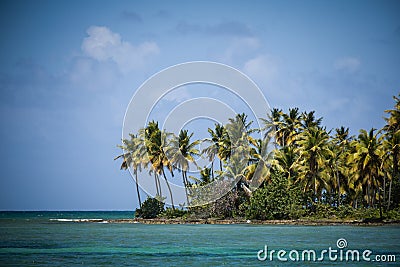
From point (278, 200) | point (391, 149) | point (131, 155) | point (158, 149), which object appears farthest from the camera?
point (131, 155)

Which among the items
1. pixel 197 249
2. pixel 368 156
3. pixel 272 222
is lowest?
pixel 197 249

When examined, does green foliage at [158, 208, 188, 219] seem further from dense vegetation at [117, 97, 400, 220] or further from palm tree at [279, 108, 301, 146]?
palm tree at [279, 108, 301, 146]

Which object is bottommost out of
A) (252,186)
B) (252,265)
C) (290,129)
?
(252,265)

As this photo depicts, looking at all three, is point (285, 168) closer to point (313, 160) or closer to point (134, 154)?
point (313, 160)

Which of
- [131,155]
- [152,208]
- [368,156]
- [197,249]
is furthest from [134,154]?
[197,249]

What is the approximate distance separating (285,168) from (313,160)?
4.88 meters

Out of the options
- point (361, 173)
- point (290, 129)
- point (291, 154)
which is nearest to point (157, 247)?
point (361, 173)

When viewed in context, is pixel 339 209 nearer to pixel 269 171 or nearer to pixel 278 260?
pixel 269 171

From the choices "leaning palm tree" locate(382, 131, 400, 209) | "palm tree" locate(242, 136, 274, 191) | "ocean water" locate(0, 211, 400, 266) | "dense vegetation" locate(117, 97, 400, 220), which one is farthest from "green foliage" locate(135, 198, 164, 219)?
"leaning palm tree" locate(382, 131, 400, 209)

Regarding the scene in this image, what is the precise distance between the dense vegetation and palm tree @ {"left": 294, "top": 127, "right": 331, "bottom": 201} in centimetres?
11

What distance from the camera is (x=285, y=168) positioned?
6391 cm

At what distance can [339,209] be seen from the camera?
5972 cm

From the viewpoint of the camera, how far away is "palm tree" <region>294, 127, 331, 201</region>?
58.8 meters

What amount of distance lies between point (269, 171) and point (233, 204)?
689 centimetres
